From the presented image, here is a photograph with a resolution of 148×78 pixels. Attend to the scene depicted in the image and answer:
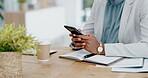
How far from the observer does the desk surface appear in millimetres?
1400

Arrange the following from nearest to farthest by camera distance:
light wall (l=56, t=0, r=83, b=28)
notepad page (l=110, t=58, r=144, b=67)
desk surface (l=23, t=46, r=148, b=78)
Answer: desk surface (l=23, t=46, r=148, b=78) → notepad page (l=110, t=58, r=144, b=67) → light wall (l=56, t=0, r=83, b=28)

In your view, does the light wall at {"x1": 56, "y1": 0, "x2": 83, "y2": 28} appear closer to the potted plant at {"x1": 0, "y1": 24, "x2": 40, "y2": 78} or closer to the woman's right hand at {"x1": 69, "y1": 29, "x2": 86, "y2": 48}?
the woman's right hand at {"x1": 69, "y1": 29, "x2": 86, "y2": 48}

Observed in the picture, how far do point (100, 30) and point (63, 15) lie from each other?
14.9 feet

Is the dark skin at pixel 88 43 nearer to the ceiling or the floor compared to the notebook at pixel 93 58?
nearer to the ceiling

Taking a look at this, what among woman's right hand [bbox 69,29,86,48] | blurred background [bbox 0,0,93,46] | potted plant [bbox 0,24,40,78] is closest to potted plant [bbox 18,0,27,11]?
blurred background [bbox 0,0,93,46]

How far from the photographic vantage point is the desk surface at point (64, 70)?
1.40m

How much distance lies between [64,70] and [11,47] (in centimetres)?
37

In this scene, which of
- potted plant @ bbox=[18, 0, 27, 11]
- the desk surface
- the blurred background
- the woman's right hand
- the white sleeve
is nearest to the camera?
the desk surface

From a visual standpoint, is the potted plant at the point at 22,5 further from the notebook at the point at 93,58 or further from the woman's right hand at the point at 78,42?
the notebook at the point at 93,58

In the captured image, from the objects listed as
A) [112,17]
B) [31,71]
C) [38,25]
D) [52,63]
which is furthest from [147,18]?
[38,25]

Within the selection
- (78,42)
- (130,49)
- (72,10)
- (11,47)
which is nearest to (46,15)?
(72,10)

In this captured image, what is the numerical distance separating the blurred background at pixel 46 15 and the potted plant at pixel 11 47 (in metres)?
3.33

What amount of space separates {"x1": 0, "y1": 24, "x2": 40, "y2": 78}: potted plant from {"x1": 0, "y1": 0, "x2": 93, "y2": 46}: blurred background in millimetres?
3331

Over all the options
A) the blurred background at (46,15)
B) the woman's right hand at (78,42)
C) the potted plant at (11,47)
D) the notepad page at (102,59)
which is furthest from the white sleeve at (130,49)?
the blurred background at (46,15)
